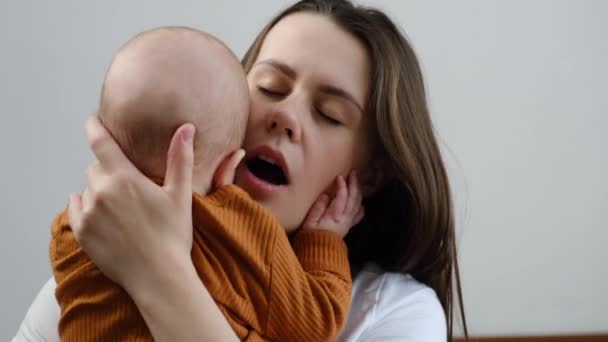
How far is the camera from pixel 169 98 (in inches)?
27.8

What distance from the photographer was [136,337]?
70cm

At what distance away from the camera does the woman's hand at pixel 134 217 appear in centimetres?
70

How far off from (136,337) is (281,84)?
0.43 meters

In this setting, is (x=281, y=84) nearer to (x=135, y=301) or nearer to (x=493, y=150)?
(x=135, y=301)

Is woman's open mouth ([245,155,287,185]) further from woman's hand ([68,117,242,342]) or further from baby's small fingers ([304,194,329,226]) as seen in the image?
woman's hand ([68,117,242,342])

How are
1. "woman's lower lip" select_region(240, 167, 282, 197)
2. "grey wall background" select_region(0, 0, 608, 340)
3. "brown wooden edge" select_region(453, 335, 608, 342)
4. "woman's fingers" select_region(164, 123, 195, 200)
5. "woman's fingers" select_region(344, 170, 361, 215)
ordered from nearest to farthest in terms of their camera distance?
"woman's fingers" select_region(164, 123, 195, 200), "woman's lower lip" select_region(240, 167, 282, 197), "woman's fingers" select_region(344, 170, 361, 215), "grey wall background" select_region(0, 0, 608, 340), "brown wooden edge" select_region(453, 335, 608, 342)

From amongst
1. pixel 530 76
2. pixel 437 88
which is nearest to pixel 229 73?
pixel 437 88

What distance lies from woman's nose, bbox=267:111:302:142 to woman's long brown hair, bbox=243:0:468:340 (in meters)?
0.16

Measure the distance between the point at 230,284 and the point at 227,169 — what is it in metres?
0.13

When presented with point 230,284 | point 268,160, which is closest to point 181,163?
point 230,284

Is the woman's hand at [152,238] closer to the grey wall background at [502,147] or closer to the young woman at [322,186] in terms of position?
the young woman at [322,186]

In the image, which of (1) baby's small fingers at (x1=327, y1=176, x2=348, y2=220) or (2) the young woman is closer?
(2) the young woman

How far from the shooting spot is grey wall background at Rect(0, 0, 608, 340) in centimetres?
194

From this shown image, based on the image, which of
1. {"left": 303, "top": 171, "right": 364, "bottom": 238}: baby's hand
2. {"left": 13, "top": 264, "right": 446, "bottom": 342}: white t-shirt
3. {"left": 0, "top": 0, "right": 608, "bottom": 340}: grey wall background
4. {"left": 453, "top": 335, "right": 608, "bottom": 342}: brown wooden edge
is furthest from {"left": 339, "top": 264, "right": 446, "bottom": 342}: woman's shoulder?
{"left": 453, "top": 335, "right": 608, "bottom": 342}: brown wooden edge
